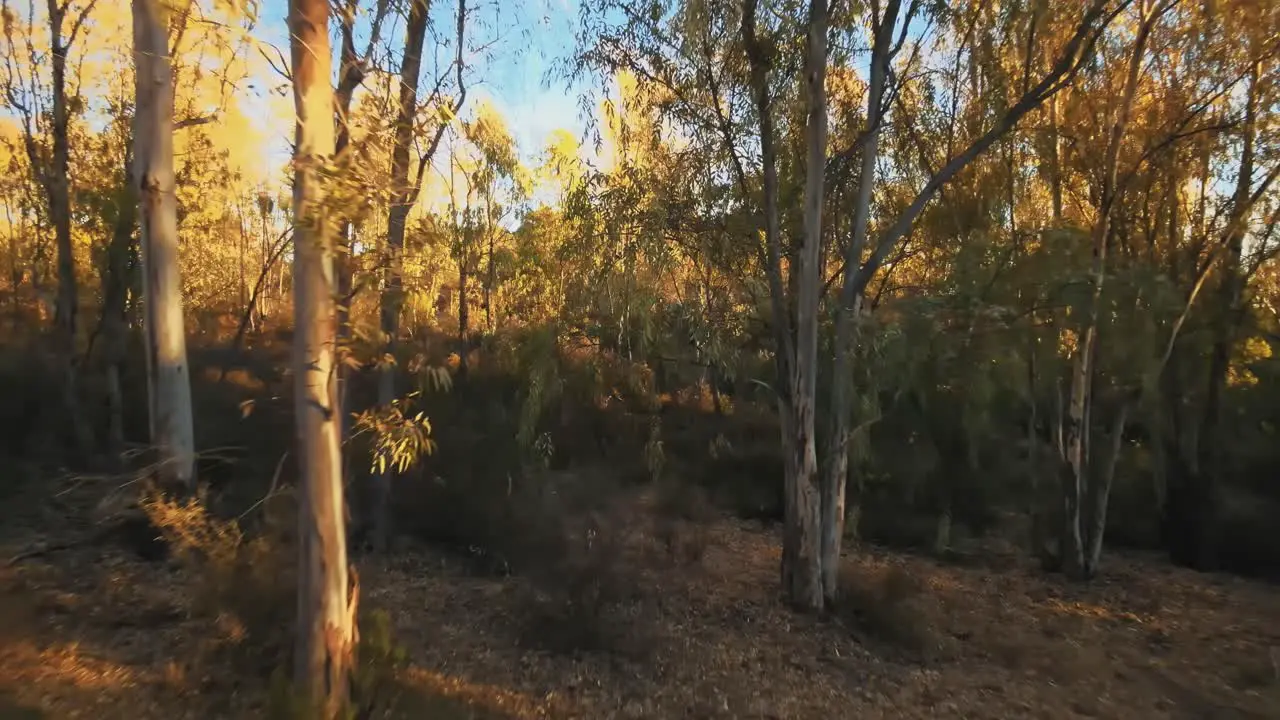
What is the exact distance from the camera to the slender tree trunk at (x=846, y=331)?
28.4 feet

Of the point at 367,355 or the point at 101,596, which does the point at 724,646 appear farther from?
the point at 101,596

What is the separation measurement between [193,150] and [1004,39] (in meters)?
13.0

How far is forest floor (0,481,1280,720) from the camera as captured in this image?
17.2 feet

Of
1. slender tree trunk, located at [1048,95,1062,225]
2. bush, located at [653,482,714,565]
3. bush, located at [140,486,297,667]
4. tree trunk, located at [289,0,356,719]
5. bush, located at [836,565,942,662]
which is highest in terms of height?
slender tree trunk, located at [1048,95,1062,225]

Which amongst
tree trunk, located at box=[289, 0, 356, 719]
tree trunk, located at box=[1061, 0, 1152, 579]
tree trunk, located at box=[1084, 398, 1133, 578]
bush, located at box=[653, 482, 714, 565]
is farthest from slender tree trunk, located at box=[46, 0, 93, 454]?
tree trunk, located at box=[1084, 398, 1133, 578]

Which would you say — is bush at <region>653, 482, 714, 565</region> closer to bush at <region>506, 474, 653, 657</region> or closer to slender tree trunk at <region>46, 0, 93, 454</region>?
bush at <region>506, 474, 653, 657</region>

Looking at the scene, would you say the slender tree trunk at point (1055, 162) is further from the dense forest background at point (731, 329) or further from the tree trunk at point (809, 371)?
the tree trunk at point (809, 371)

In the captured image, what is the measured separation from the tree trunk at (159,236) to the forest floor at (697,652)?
1411 millimetres

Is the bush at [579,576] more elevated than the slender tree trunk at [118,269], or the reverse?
the slender tree trunk at [118,269]

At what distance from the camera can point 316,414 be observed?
435cm

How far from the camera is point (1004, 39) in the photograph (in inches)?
379

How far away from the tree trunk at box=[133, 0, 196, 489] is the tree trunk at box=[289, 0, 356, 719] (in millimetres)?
3820

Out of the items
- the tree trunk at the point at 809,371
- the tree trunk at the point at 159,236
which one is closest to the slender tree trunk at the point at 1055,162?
the tree trunk at the point at 809,371

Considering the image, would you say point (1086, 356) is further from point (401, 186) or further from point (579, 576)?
point (401, 186)
